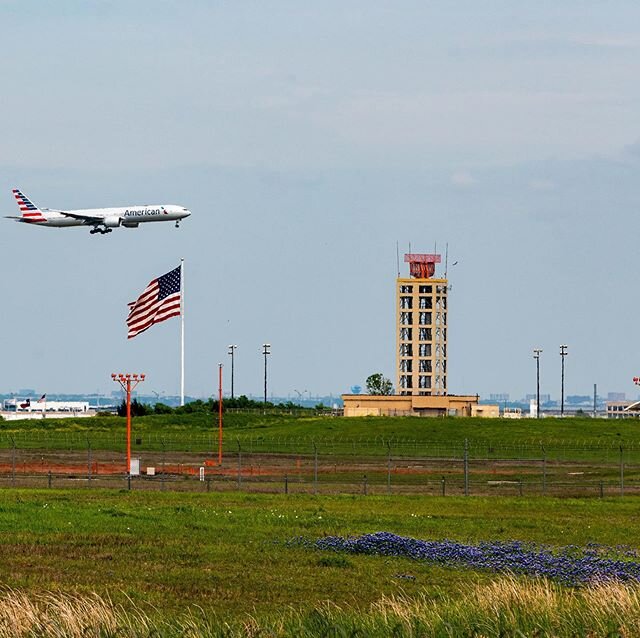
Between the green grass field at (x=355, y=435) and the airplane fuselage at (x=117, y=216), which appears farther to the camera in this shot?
the airplane fuselage at (x=117, y=216)

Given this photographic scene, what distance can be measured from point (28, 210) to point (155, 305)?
77.3 meters

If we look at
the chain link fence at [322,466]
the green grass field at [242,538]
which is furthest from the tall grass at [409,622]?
the chain link fence at [322,466]

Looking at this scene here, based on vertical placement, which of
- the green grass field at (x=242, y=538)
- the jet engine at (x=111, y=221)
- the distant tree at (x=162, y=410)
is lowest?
the green grass field at (x=242, y=538)

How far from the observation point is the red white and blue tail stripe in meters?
151

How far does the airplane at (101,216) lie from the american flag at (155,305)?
6150cm

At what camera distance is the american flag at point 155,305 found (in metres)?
79.6

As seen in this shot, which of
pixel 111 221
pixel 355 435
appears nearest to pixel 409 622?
pixel 355 435

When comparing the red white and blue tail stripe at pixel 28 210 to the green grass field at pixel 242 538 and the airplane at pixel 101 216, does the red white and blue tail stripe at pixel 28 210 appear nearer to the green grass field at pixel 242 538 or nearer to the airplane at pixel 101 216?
the airplane at pixel 101 216

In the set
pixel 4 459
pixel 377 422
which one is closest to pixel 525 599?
pixel 4 459

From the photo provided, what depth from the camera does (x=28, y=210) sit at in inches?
6009

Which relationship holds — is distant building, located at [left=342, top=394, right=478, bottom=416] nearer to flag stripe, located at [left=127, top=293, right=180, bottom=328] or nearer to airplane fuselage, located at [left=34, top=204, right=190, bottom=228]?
airplane fuselage, located at [left=34, top=204, right=190, bottom=228]

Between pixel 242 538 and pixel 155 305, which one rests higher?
pixel 155 305

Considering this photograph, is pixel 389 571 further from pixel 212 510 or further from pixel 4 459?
pixel 4 459

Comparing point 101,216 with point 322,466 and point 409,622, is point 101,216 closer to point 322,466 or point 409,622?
point 322,466
